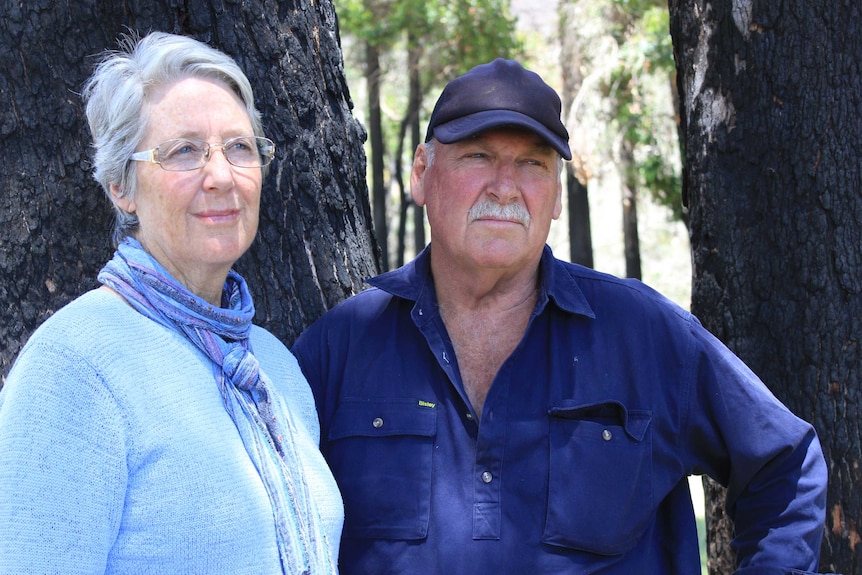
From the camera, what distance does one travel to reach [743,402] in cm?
260

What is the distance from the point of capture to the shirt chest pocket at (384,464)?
8.39 ft

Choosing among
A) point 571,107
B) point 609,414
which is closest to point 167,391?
point 609,414

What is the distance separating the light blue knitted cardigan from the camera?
73.1 inches

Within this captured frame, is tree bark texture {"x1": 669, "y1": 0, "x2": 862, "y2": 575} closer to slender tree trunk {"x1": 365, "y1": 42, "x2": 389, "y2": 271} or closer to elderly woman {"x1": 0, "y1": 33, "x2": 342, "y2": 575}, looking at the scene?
elderly woman {"x1": 0, "y1": 33, "x2": 342, "y2": 575}

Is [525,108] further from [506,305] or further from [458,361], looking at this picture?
[458,361]

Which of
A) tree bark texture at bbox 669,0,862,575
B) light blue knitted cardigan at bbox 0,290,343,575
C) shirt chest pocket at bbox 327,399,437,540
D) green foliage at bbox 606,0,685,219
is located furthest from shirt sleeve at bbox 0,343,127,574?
green foliage at bbox 606,0,685,219

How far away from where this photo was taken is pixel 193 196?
2.27 meters

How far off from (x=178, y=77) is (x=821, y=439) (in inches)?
99.4

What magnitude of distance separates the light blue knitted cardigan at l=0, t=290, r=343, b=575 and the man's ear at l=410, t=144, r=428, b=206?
102 centimetres

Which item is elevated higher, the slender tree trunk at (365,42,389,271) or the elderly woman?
the slender tree trunk at (365,42,389,271)

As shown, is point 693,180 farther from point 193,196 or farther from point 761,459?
point 193,196

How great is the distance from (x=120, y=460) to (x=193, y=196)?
0.66 metres

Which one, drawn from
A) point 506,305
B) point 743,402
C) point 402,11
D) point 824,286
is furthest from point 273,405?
point 402,11

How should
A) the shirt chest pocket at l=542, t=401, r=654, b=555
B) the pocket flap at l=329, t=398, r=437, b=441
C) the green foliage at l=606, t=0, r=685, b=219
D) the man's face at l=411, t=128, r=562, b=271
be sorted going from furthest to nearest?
1. the green foliage at l=606, t=0, r=685, b=219
2. the man's face at l=411, t=128, r=562, b=271
3. the pocket flap at l=329, t=398, r=437, b=441
4. the shirt chest pocket at l=542, t=401, r=654, b=555
